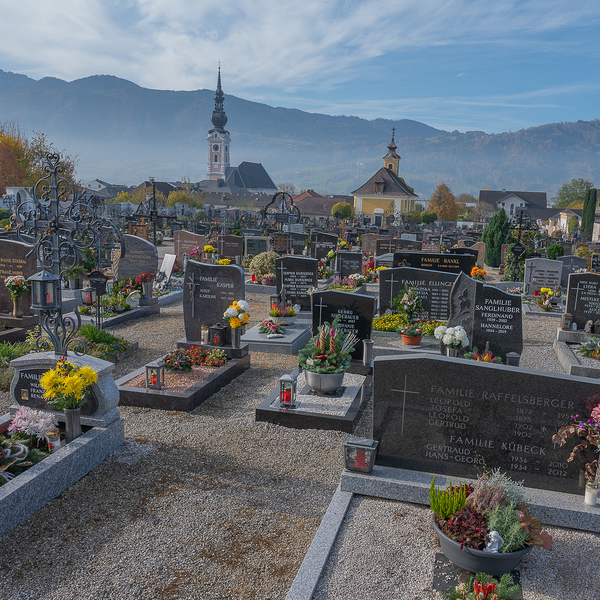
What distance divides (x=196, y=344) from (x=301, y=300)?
187 inches

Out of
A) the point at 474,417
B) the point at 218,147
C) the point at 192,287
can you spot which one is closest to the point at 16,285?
the point at 192,287

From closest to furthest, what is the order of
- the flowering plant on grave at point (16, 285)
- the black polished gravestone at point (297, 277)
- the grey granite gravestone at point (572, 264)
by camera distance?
1. the flowering plant on grave at point (16, 285)
2. the black polished gravestone at point (297, 277)
3. the grey granite gravestone at point (572, 264)

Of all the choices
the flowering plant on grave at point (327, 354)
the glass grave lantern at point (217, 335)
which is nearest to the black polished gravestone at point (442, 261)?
the glass grave lantern at point (217, 335)

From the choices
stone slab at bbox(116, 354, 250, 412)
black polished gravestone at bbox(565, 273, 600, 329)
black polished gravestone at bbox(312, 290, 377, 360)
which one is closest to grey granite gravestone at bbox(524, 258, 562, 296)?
black polished gravestone at bbox(565, 273, 600, 329)

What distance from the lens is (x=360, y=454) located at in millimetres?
5703

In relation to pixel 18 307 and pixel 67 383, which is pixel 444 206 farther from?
pixel 67 383

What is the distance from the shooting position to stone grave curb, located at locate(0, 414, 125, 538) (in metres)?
5.16

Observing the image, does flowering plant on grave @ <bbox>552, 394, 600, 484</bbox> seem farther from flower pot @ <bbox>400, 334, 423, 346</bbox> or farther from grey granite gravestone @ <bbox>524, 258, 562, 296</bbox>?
grey granite gravestone @ <bbox>524, 258, 562, 296</bbox>

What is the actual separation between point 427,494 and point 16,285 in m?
10.4

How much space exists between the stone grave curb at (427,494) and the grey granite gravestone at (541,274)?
1468 cm

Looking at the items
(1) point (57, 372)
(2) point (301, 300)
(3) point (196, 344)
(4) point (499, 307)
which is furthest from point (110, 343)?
(4) point (499, 307)

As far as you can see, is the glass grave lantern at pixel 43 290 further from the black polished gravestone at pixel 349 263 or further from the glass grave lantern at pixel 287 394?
the black polished gravestone at pixel 349 263

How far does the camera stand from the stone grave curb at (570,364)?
408 inches

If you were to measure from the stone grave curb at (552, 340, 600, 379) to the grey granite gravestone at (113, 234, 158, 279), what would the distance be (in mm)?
12105
